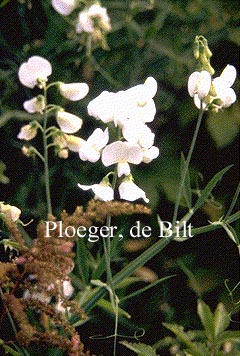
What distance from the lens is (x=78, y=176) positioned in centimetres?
196

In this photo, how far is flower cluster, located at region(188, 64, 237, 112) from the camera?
131 cm

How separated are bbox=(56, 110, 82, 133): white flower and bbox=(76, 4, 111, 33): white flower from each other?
35cm

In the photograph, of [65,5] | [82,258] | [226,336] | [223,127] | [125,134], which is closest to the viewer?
[125,134]

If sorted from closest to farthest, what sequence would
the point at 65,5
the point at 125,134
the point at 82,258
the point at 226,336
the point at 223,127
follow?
the point at 125,134
the point at 226,336
the point at 82,258
the point at 65,5
the point at 223,127

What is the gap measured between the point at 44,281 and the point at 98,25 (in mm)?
860

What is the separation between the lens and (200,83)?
51.9 inches

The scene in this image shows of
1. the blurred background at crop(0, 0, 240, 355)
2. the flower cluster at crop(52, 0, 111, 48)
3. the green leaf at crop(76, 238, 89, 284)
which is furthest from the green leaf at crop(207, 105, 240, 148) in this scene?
the green leaf at crop(76, 238, 89, 284)

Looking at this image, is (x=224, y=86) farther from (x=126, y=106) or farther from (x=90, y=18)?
(x=90, y=18)

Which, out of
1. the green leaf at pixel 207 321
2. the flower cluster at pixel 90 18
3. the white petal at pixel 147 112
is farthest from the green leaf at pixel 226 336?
the flower cluster at pixel 90 18

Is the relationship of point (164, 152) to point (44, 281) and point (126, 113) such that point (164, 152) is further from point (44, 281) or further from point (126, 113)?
point (44, 281)

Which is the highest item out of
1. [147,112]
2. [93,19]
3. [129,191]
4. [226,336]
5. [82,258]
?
[93,19]

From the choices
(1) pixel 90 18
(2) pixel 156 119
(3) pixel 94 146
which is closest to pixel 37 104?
(3) pixel 94 146

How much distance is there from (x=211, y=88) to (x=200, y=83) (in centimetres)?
3

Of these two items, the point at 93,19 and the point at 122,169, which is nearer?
the point at 122,169
